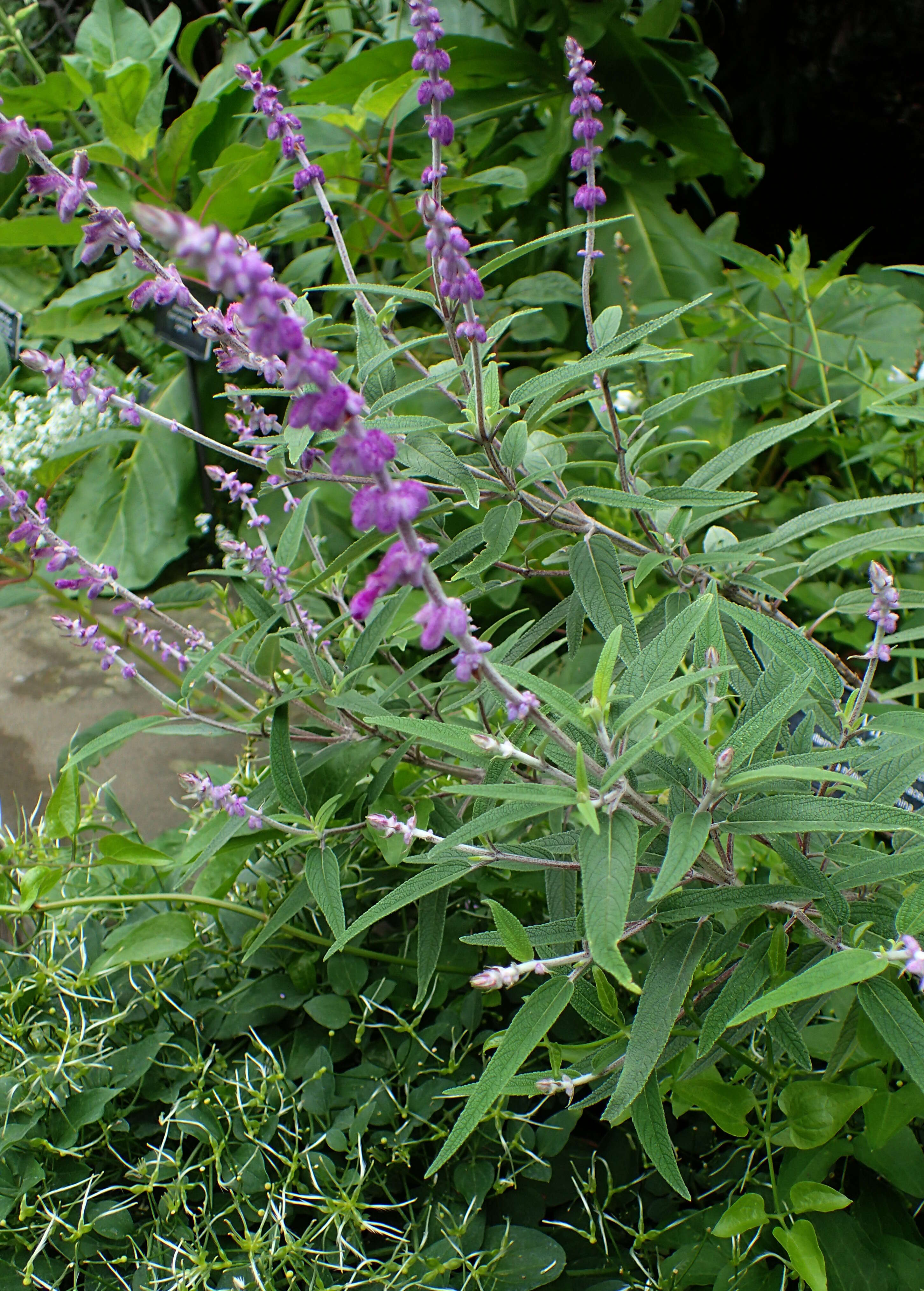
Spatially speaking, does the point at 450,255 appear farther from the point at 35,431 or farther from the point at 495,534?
the point at 35,431

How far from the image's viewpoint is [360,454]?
0.39 meters

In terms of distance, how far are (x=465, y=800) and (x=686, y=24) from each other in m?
3.50

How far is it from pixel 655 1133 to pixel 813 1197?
0.15 m

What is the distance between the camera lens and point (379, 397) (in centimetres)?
82

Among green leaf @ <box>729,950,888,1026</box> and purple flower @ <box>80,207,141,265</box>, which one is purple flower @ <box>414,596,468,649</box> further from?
purple flower @ <box>80,207,141,265</box>

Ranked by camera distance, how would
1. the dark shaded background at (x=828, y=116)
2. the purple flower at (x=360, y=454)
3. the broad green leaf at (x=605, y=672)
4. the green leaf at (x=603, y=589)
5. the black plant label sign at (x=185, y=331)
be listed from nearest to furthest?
the purple flower at (x=360, y=454) → the broad green leaf at (x=605, y=672) → the green leaf at (x=603, y=589) → the black plant label sign at (x=185, y=331) → the dark shaded background at (x=828, y=116)

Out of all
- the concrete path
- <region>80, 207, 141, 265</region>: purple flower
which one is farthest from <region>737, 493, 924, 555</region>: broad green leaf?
the concrete path

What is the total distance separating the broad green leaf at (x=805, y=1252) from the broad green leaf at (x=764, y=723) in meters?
0.37

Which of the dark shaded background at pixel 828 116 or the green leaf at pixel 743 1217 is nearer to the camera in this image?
the green leaf at pixel 743 1217

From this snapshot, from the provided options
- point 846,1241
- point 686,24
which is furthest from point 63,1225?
point 686,24

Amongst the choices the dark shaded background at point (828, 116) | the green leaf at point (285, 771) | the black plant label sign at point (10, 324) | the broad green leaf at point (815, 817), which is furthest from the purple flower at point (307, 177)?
the dark shaded background at point (828, 116)

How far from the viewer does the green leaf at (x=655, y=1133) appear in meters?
0.64

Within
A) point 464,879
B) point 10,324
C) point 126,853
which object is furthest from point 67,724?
point 464,879

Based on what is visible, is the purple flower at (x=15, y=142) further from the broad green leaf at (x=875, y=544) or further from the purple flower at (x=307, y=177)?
the broad green leaf at (x=875, y=544)
